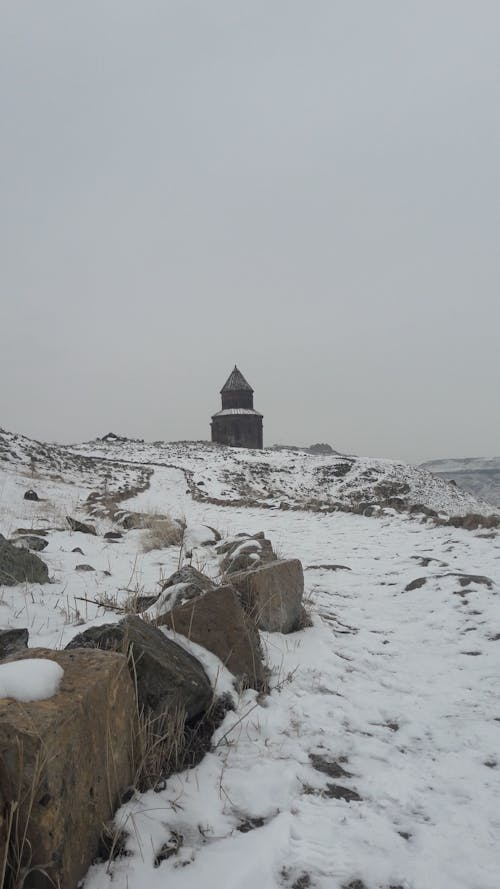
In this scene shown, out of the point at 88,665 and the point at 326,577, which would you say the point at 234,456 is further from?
the point at 88,665

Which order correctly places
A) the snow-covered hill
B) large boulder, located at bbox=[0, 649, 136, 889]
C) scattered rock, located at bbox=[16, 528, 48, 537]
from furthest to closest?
the snow-covered hill
scattered rock, located at bbox=[16, 528, 48, 537]
large boulder, located at bbox=[0, 649, 136, 889]

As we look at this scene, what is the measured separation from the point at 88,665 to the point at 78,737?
32cm

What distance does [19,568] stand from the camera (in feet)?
13.6

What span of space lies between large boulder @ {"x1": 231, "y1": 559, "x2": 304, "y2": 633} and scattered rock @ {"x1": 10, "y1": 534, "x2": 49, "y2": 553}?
2.91 metres

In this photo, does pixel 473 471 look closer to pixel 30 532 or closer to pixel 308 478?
pixel 308 478

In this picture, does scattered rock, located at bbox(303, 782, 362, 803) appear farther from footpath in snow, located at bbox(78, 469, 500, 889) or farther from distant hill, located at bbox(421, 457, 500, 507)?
distant hill, located at bbox(421, 457, 500, 507)

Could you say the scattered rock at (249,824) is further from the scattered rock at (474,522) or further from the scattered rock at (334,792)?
the scattered rock at (474,522)

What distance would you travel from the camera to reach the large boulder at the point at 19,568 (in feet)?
13.0

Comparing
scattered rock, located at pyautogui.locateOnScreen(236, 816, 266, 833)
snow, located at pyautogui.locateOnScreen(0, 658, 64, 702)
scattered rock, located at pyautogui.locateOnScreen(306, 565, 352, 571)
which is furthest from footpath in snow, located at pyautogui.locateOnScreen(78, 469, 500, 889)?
scattered rock, located at pyautogui.locateOnScreen(306, 565, 352, 571)

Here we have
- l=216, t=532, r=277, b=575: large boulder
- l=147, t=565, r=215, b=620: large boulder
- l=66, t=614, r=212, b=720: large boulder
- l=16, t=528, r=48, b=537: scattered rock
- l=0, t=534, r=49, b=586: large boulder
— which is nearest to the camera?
l=66, t=614, r=212, b=720: large boulder

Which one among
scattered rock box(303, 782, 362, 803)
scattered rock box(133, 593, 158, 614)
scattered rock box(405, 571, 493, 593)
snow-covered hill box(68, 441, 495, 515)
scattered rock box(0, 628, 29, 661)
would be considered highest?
snow-covered hill box(68, 441, 495, 515)

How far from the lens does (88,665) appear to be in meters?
1.90

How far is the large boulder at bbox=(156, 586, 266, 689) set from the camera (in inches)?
113

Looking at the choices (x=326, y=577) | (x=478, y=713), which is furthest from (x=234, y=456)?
(x=478, y=713)
